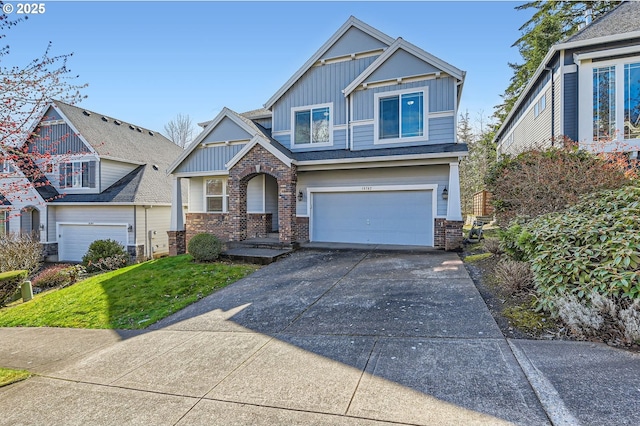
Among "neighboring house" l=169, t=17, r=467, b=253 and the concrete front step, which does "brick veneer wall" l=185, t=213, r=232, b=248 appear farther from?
the concrete front step

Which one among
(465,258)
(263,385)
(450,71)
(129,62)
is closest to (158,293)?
(263,385)

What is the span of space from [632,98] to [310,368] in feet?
44.6

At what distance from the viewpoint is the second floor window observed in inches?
441

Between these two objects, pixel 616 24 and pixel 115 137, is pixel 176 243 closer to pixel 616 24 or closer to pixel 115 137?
pixel 115 137

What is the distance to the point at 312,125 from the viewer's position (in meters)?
13.0

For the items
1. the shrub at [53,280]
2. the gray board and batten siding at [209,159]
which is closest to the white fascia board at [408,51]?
the gray board and batten siding at [209,159]

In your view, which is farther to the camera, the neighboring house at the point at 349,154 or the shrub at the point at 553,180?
the neighboring house at the point at 349,154

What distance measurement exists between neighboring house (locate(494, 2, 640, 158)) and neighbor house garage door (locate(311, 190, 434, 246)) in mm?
4024

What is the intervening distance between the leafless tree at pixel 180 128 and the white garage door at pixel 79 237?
25.6m

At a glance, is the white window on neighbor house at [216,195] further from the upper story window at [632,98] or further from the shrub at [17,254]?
the upper story window at [632,98]

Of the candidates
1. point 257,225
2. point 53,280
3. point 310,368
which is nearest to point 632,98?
point 310,368

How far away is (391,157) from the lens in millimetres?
10742

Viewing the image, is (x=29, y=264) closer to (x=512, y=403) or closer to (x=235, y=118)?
(x=235, y=118)

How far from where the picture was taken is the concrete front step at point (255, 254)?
994cm
